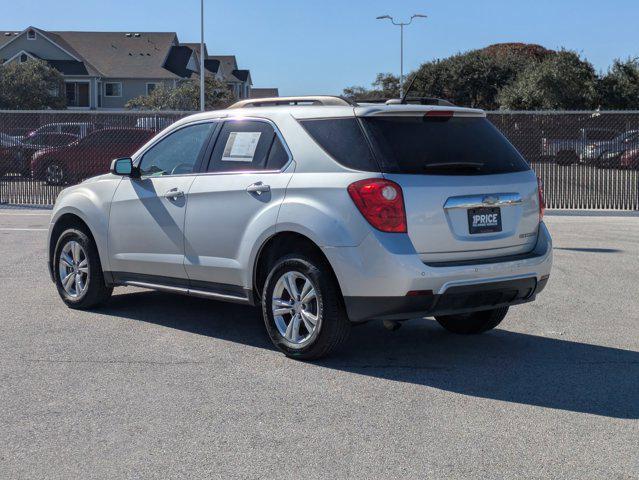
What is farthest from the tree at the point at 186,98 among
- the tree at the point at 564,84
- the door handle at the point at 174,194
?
the door handle at the point at 174,194

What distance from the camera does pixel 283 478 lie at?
443cm

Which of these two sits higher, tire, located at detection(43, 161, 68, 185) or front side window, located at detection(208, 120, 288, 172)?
tire, located at detection(43, 161, 68, 185)

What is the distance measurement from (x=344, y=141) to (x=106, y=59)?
72798 mm

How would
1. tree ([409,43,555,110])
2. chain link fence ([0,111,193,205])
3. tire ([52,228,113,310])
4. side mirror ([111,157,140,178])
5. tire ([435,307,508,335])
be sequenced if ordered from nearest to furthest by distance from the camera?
tire ([435,307,508,335]) < side mirror ([111,157,140,178]) < tire ([52,228,113,310]) < chain link fence ([0,111,193,205]) < tree ([409,43,555,110])

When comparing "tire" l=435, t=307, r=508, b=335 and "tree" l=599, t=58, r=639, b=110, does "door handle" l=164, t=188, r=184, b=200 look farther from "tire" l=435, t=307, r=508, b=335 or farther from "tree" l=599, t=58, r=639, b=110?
"tree" l=599, t=58, r=639, b=110

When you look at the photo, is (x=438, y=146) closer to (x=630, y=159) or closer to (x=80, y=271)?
(x=80, y=271)

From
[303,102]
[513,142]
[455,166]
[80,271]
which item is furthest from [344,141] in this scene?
[513,142]

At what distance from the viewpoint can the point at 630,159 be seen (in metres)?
18.7

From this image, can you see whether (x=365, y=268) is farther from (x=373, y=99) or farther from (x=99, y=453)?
(x=99, y=453)

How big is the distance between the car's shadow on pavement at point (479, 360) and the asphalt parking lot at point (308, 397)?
0.02m

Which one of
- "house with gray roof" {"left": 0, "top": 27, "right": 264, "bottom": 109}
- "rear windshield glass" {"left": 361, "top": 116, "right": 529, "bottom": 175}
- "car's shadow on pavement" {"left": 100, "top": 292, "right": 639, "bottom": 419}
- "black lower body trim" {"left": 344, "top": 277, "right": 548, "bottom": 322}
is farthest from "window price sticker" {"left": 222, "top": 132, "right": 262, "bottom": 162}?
"house with gray roof" {"left": 0, "top": 27, "right": 264, "bottom": 109}

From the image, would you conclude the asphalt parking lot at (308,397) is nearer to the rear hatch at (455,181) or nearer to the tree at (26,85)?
the rear hatch at (455,181)

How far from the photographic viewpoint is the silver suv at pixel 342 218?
20.4 feet

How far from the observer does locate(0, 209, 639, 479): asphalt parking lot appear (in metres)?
4.66
